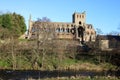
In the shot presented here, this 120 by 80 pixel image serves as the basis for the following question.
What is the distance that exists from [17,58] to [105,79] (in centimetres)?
4125

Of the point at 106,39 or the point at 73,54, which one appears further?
the point at 106,39

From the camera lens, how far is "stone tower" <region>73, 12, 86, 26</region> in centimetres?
15400

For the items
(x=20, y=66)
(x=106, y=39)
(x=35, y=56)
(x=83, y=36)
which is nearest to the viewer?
(x=20, y=66)

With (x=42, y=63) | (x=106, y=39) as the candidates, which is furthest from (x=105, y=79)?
(x=106, y=39)

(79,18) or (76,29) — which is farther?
(79,18)

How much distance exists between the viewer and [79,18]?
15488 cm

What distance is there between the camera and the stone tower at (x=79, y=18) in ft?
505

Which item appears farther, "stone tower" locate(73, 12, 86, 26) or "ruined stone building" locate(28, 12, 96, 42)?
"stone tower" locate(73, 12, 86, 26)

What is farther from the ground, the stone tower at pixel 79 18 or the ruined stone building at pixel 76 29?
the stone tower at pixel 79 18

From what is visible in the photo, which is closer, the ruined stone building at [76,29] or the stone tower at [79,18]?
the ruined stone building at [76,29]

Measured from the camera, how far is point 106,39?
11912 cm

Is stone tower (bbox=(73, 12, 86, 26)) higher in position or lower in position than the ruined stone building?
higher

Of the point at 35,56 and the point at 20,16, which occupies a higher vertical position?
the point at 20,16

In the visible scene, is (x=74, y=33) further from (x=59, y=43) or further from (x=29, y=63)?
(x=29, y=63)
